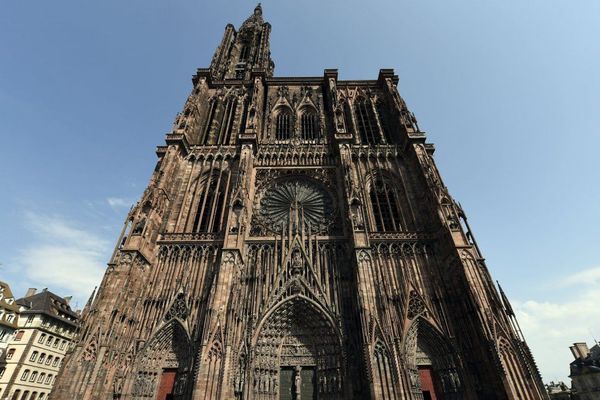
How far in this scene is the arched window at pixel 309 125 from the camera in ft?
85.2

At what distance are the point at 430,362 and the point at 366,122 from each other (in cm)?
1881

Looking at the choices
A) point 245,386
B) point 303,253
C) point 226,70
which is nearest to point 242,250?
point 303,253

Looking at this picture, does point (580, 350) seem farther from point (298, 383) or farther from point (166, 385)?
point (166, 385)

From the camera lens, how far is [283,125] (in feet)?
87.9

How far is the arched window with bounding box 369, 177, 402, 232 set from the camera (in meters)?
19.7

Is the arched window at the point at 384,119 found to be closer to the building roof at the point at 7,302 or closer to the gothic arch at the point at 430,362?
the gothic arch at the point at 430,362

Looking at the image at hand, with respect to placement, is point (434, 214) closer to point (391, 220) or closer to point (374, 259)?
point (391, 220)

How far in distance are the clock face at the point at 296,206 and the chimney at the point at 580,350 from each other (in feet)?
110

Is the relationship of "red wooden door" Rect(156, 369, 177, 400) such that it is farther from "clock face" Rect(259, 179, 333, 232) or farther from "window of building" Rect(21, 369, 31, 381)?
"window of building" Rect(21, 369, 31, 381)

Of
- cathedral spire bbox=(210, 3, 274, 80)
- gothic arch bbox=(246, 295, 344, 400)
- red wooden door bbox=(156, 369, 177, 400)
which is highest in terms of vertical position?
cathedral spire bbox=(210, 3, 274, 80)

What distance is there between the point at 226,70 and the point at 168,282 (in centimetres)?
2459

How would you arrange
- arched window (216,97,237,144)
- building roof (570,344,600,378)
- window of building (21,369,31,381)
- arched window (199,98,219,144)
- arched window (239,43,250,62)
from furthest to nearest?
arched window (239,43,250,62) → building roof (570,344,600,378) → window of building (21,369,31,381) → arched window (216,97,237,144) → arched window (199,98,219,144)

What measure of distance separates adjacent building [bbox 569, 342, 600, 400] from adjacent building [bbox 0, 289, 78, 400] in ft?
158

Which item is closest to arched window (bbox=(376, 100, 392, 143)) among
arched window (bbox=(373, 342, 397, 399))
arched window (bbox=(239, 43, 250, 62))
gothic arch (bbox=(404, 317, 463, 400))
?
→ gothic arch (bbox=(404, 317, 463, 400))
